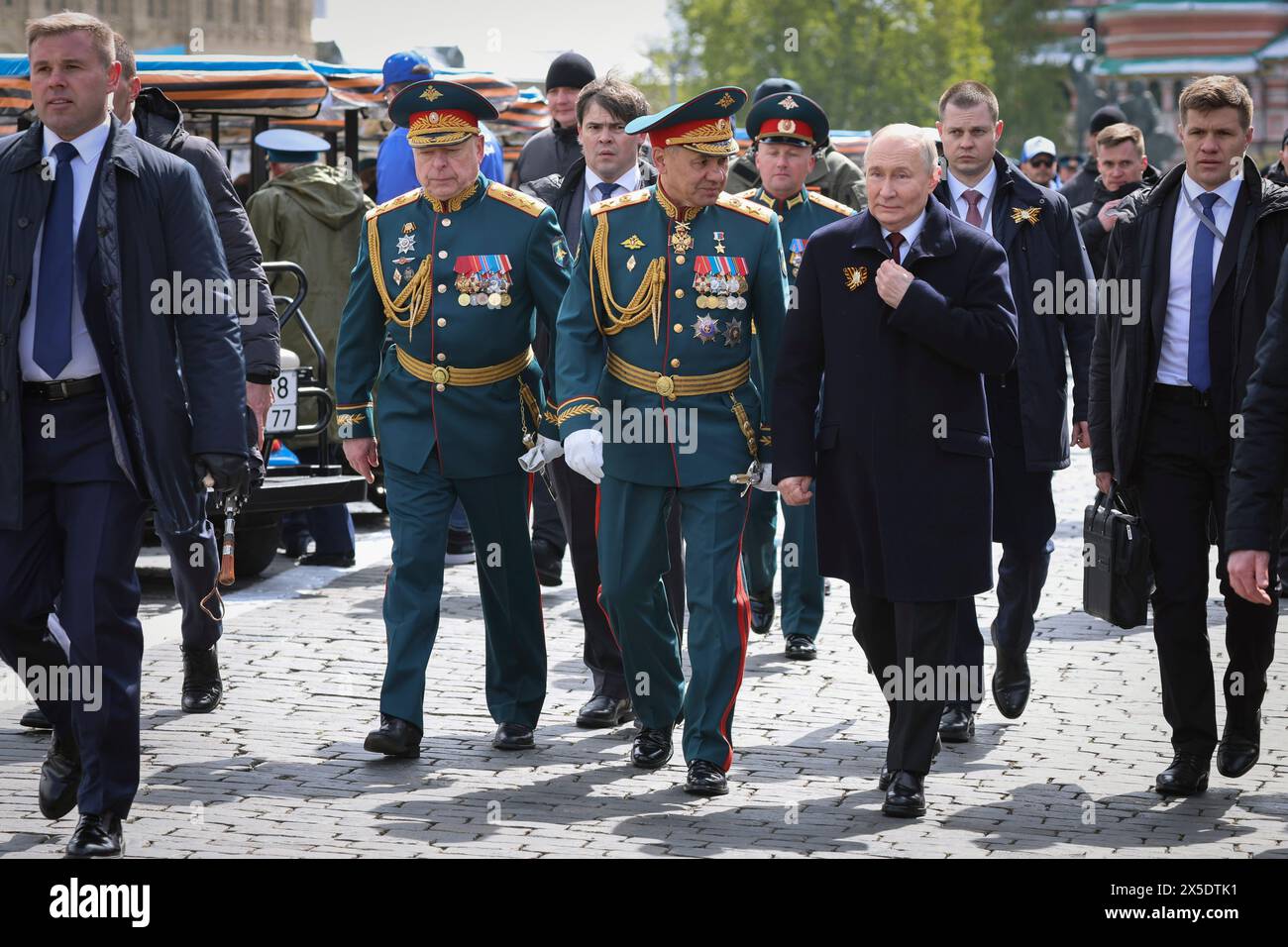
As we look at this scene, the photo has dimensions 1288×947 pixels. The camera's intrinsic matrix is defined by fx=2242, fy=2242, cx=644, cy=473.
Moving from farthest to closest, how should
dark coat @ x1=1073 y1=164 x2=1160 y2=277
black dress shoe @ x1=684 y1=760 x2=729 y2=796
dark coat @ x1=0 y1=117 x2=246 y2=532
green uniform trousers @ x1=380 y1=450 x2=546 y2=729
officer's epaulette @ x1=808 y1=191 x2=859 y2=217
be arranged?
dark coat @ x1=1073 y1=164 x2=1160 y2=277, officer's epaulette @ x1=808 y1=191 x2=859 y2=217, green uniform trousers @ x1=380 y1=450 x2=546 y2=729, black dress shoe @ x1=684 y1=760 x2=729 y2=796, dark coat @ x1=0 y1=117 x2=246 y2=532

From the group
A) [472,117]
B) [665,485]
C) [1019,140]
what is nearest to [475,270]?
[472,117]

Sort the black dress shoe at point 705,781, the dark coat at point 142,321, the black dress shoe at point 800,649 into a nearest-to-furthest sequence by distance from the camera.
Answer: the dark coat at point 142,321 → the black dress shoe at point 705,781 → the black dress shoe at point 800,649

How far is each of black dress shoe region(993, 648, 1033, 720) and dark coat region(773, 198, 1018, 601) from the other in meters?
1.34

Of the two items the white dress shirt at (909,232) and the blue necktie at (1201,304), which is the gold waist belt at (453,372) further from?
the blue necktie at (1201,304)

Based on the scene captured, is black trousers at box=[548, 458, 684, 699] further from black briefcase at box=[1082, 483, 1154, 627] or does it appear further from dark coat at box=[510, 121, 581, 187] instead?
dark coat at box=[510, 121, 581, 187]

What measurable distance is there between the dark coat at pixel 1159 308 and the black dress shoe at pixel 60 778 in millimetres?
3351

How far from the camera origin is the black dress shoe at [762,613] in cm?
996

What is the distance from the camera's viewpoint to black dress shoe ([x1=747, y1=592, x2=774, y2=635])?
9961 millimetres

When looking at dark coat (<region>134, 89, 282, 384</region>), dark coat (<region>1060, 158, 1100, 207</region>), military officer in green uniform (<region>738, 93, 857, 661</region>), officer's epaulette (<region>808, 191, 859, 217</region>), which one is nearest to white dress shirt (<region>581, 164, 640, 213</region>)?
military officer in green uniform (<region>738, 93, 857, 661</region>)

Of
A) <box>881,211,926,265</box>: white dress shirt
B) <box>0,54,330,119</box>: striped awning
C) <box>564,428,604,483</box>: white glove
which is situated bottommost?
<box>564,428,604,483</box>: white glove

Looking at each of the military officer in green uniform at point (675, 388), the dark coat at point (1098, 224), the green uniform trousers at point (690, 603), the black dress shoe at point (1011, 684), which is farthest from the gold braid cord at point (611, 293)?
the dark coat at point (1098, 224)

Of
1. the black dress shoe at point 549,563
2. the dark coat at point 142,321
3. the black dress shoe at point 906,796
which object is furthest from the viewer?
the black dress shoe at point 549,563

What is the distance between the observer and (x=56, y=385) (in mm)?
6094
